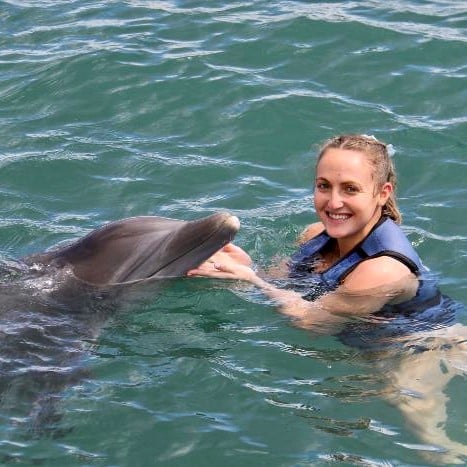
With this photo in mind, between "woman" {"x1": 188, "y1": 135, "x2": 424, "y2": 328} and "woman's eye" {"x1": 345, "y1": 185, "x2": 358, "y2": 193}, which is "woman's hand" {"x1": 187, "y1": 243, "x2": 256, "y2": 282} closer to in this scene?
"woman" {"x1": 188, "y1": 135, "x2": 424, "y2": 328}

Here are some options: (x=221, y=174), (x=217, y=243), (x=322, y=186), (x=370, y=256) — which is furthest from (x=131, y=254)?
(x=221, y=174)

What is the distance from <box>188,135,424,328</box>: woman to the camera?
7.34 metres

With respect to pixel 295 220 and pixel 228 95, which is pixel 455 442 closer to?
pixel 295 220

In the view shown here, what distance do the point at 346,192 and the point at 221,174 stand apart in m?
3.11

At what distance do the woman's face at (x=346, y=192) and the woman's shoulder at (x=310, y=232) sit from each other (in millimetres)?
924

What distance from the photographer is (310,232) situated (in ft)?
28.3

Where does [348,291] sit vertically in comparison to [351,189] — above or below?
below

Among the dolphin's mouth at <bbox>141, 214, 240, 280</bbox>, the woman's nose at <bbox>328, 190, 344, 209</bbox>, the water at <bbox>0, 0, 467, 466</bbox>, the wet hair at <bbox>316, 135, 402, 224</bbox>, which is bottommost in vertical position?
the water at <bbox>0, 0, 467, 466</bbox>

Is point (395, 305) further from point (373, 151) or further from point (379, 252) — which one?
point (373, 151)

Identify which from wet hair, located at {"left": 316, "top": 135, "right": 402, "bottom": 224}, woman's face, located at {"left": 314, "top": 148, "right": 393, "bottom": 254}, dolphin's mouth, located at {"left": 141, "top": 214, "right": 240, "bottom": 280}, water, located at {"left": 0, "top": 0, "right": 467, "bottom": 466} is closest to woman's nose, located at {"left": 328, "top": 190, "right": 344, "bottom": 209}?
woman's face, located at {"left": 314, "top": 148, "right": 393, "bottom": 254}

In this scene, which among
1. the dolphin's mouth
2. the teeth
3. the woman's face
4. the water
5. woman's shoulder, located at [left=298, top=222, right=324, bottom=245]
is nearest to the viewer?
the water

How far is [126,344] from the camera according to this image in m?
7.49

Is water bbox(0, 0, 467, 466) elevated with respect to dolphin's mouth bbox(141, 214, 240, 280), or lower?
lower

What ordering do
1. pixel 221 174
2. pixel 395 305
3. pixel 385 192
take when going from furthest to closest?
pixel 221 174 < pixel 385 192 < pixel 395 305
